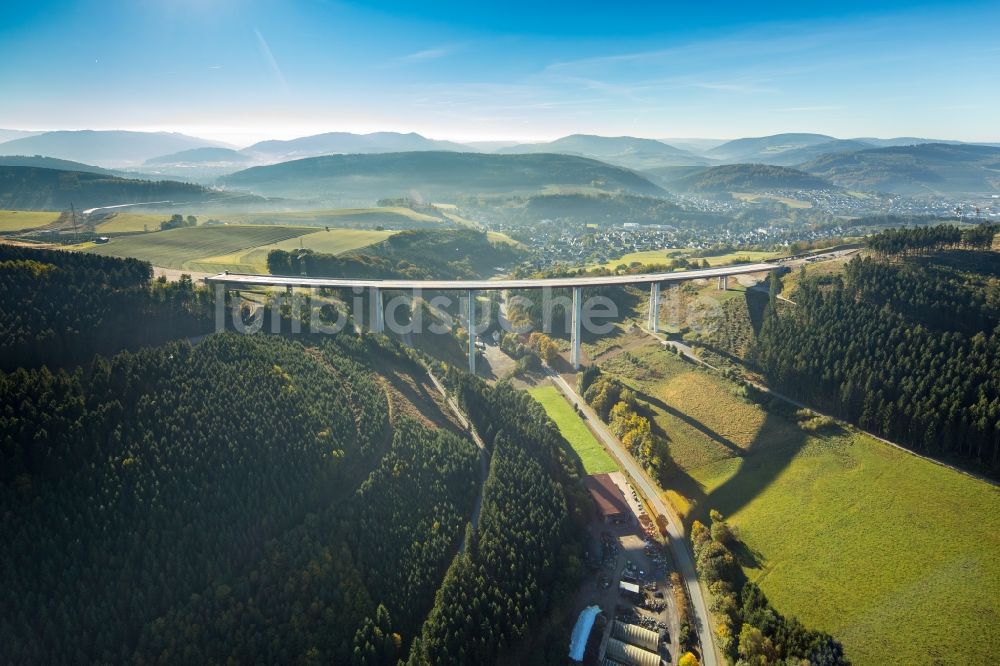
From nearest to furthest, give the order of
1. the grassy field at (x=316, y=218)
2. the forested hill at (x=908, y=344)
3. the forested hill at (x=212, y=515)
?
the forested hill at (x=212, y=515), the forested hill at (x=908, y=344), the grassy field at (x=316, y=218)

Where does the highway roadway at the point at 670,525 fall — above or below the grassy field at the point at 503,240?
below

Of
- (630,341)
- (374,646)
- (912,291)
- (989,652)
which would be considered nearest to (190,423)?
(374,646)

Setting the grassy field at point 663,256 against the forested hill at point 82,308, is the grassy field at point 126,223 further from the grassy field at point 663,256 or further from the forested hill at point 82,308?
the grassy field at point 663,256

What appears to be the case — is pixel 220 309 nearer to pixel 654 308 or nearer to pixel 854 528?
pixel 654 308

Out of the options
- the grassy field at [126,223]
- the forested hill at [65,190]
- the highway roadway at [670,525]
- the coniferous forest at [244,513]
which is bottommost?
the highway roadway at [670,525]

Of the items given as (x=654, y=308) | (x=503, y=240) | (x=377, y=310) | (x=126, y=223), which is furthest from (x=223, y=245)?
(x=503, y=240)

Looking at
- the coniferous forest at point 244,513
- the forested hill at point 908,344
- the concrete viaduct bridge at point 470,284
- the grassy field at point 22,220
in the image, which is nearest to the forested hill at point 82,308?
the coniferous forest at point 244,513

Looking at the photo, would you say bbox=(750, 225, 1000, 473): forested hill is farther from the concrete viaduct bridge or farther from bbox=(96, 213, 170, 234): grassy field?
bbox=(96, 213, 170, 234): grassy field
